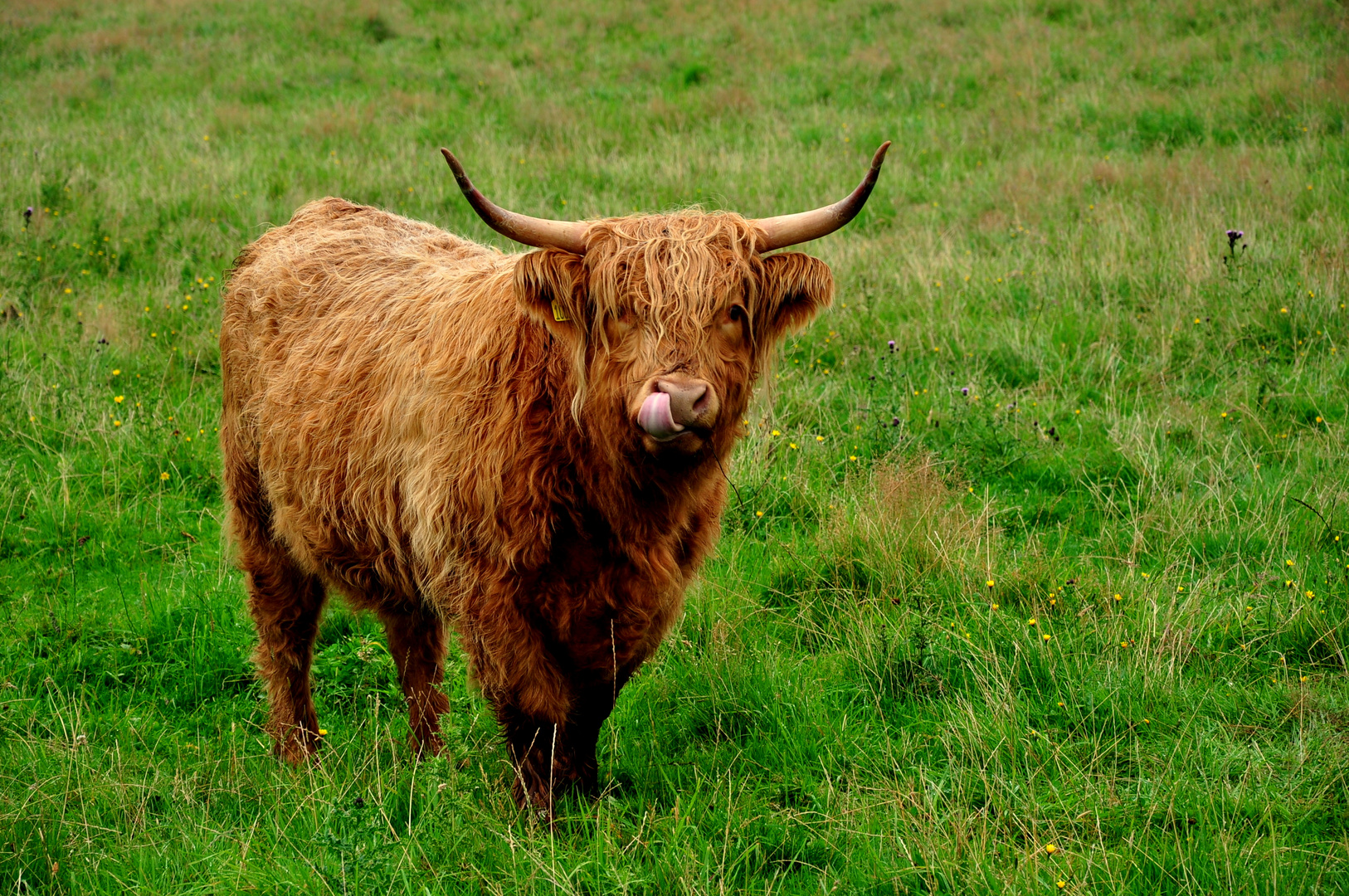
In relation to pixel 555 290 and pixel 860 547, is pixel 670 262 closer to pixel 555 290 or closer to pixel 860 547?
pixel 555 290

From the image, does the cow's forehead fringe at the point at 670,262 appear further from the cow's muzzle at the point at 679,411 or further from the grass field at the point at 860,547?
the grass field at the point at 860,547

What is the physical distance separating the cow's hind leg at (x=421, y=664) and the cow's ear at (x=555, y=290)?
1322mm

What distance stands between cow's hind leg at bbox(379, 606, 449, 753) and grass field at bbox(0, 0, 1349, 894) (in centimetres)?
14

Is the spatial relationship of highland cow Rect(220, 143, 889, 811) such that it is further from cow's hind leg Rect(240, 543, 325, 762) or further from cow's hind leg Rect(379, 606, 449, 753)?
cow's hind leg Rect(240, 543, 325, 762)

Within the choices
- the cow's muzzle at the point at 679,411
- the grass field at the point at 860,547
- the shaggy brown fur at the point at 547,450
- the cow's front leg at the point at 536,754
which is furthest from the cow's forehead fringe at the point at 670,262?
the grass field at the point at 860,547

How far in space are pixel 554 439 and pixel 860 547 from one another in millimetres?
1720

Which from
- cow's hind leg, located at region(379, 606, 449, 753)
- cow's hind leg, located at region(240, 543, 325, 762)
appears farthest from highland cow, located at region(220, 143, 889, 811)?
cow's hind leg, located at region(240, 543, 325, 762)

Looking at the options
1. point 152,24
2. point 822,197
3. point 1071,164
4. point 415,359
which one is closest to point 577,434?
point 415,359

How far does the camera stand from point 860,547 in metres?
4.08

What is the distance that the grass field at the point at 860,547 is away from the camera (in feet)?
8.75

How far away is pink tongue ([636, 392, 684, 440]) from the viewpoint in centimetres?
236

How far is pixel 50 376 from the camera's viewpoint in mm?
5570

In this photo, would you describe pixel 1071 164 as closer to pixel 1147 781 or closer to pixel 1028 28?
pixel 1028 28

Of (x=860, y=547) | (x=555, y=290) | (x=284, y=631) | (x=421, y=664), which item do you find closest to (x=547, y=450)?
(x=555, y=290)
